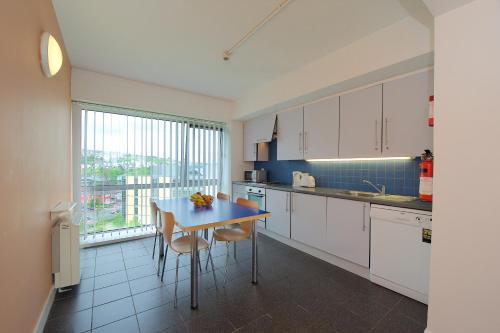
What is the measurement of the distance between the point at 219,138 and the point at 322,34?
278 centimetres

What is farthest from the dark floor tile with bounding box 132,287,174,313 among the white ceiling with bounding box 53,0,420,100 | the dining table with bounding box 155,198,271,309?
the white ceiling with bounding box 53,0,420,100

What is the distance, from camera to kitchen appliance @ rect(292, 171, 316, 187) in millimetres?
3396

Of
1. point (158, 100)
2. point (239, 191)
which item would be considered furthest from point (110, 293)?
point (158, 100)

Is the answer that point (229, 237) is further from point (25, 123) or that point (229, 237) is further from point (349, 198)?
point (25, 123)

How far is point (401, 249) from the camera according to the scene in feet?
6.75

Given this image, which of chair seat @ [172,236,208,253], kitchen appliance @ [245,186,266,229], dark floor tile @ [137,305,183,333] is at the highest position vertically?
kitchen appliance @ [245,186,266,229]

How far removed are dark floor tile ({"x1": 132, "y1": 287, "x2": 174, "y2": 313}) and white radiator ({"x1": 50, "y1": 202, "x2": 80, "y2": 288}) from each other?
0.65 meters

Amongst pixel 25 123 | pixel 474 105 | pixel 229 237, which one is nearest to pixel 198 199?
pixel 229 237

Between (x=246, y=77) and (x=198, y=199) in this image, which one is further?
(x=246, y=77)

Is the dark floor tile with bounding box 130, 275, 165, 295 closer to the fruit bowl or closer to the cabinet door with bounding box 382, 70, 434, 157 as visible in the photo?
the fruit bowl

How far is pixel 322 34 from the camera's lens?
2244mm

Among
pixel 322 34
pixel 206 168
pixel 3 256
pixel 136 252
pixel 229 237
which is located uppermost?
pixel 322 34

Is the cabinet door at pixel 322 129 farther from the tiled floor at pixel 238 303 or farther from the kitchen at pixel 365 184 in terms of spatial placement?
the tiled floor at pixel 238 303

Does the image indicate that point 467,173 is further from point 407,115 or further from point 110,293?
Answer: point 110,293
